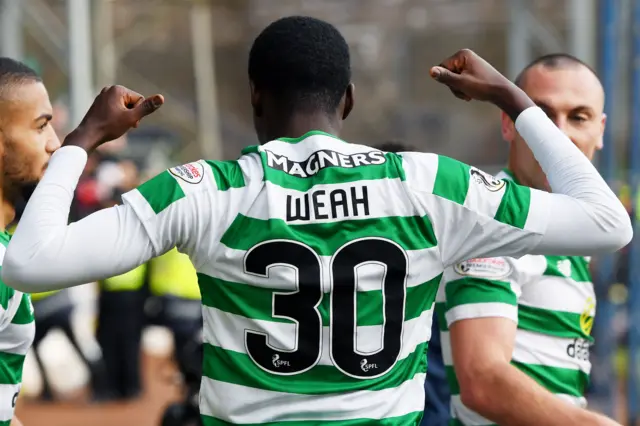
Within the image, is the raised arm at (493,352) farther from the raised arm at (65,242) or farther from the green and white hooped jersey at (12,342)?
the green and white hooped jersey at (12,342)

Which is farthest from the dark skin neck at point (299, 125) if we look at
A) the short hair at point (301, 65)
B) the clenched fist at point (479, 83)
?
→ the clenched fist at point (479, 83)

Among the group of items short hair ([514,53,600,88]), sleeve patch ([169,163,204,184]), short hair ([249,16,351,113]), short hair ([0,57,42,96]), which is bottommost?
sleeve patch ([169,163,204,184])

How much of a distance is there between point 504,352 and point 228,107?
2161cm

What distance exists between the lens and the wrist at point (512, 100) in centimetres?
287

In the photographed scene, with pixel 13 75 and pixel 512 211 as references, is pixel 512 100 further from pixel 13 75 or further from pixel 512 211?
pixel 13 75

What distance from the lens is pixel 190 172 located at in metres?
2.58

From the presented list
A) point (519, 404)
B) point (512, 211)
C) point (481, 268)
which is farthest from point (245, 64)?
point (512, 211)

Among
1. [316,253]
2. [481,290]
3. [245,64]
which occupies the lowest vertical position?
[245,64]

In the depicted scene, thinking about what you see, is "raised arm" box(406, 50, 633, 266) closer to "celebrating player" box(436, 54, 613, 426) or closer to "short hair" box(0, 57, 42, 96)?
"celebrating player" box(436, 54, 613, 426)

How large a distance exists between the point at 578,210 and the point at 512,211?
15 cm

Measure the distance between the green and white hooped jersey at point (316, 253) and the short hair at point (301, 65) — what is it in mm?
104

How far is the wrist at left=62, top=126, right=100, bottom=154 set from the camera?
2.63 m

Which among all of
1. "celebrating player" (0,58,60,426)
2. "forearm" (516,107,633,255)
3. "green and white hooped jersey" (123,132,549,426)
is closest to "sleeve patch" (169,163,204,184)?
"green and white hooped jersey" (123,132,549,426)

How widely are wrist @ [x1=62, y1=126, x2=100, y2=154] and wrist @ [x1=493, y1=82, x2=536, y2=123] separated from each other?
100 centimetres
